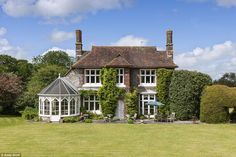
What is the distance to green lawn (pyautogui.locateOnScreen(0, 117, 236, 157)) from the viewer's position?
1780 cm

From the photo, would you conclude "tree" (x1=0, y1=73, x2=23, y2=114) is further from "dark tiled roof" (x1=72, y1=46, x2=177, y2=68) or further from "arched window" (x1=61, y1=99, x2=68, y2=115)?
"arched window" (x1=61, y1=99, x2=68, y2=115)

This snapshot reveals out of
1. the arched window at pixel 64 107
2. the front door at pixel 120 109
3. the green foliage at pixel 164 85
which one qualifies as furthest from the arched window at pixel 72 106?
the green foliage at pixel 164 85

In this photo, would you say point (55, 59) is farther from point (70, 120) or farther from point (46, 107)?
point (70, 120)

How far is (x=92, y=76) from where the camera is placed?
124ft

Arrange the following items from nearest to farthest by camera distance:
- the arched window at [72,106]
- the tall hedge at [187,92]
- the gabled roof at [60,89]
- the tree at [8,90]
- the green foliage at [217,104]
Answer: the green foliage at [217,104], the tall hedge at [187,92], the gabled roof at [60,89], the arched window at [72,106], the tree at [8,90]

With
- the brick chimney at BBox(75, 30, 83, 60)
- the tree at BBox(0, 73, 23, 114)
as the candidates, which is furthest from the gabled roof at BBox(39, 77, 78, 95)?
the tree at BBox(0, 73, 23, 114)

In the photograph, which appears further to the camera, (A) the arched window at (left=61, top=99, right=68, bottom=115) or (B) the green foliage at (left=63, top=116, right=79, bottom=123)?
(A) the arched window at (left=61, top=99, right=68, bottom=115)

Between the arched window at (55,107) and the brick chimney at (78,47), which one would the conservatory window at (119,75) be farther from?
the arched window at (55,107)

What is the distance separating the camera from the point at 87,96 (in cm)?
3694

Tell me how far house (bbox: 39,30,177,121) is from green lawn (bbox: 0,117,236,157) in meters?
8.15

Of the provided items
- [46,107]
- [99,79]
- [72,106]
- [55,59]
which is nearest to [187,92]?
[99,79]

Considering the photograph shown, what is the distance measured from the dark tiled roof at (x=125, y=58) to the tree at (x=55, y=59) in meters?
39.1

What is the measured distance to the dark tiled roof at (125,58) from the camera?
122 feet

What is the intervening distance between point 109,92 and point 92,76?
9.39 ft
